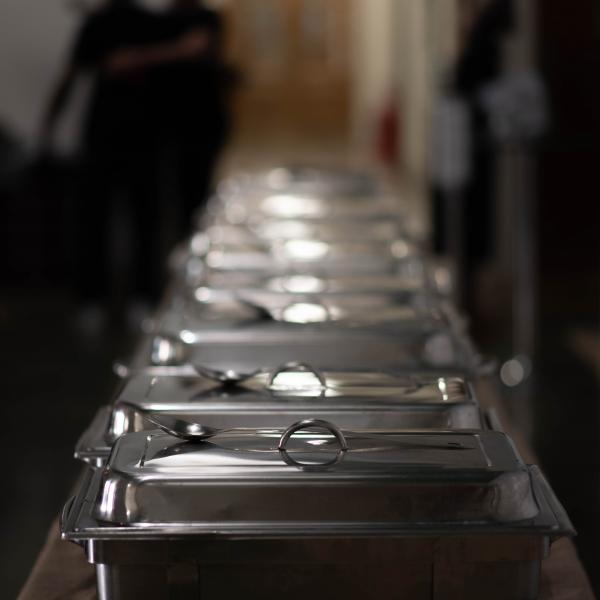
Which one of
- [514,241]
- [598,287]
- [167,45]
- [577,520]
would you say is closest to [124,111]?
[167,45]

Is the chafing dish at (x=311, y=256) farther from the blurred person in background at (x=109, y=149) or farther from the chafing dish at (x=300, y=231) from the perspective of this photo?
the blurred person in background at (x=109, y=149)

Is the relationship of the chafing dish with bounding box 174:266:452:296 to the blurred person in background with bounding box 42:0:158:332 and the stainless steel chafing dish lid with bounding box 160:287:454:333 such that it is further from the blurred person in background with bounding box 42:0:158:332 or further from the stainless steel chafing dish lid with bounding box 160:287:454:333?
the blurred person in background with bounding box 42:0:158:332

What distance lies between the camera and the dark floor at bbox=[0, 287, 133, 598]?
2.27 m

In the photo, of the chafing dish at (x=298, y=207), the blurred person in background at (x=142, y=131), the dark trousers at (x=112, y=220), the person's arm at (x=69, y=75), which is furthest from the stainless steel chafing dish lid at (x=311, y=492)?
the dark trousers at (x=112, y=220)

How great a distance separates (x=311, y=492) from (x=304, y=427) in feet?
0.20

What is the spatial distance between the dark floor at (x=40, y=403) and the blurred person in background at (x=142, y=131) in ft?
0.69

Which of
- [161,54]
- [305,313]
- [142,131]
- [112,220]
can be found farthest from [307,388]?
[112,220]

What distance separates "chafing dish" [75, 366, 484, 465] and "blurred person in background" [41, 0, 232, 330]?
8.78 feet

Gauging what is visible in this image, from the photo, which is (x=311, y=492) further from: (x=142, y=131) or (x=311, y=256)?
(x=142, y=131)

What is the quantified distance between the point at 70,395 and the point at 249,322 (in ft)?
6.63

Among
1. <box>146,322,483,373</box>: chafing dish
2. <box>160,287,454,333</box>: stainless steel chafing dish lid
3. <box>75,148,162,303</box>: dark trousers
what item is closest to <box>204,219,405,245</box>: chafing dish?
<box>160,287,454,333</box>: stainless steel chafing dish lid

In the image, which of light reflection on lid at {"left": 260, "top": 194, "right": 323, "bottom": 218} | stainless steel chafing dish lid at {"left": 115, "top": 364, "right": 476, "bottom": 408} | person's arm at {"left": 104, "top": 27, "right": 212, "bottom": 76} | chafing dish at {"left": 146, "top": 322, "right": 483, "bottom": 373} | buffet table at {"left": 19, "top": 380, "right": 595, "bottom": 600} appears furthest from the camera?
person's arm at {"left": 104, "top": 27, "right": 212, "bottom": 76}

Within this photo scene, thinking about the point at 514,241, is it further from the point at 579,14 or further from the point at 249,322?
the point at 249,322

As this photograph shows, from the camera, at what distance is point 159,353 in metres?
1.27
